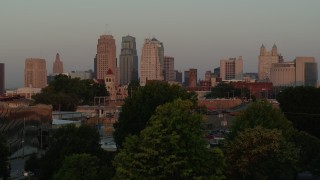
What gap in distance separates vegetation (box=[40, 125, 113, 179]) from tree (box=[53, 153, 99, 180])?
4.18m

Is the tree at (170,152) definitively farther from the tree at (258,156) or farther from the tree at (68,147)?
the tree at (68,147)

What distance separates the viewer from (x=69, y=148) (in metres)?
36.1

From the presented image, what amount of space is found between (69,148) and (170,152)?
10.5 meters

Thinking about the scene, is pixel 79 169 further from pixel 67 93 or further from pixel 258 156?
pixel 67 93

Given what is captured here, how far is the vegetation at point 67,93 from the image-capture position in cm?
10556

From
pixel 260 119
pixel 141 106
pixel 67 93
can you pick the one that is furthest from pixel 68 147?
pixel 67 93

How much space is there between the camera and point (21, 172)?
46875mm

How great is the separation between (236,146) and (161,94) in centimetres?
1128

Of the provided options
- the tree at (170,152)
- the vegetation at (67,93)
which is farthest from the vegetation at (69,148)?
the vegetation at (67,93)

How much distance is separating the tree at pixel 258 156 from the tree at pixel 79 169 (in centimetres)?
856

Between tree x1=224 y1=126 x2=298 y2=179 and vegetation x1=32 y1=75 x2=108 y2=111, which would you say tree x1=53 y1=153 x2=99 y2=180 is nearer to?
tree x1=224 y1=126 x2=298 y2=179

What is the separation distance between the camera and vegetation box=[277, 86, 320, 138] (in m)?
58.4

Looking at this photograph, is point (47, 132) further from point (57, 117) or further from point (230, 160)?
point (230, 160)

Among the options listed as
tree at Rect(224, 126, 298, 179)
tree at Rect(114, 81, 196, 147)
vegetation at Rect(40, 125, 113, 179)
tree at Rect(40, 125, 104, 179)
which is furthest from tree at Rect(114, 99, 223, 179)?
tree at Rect(114, 81, 196, 147)
